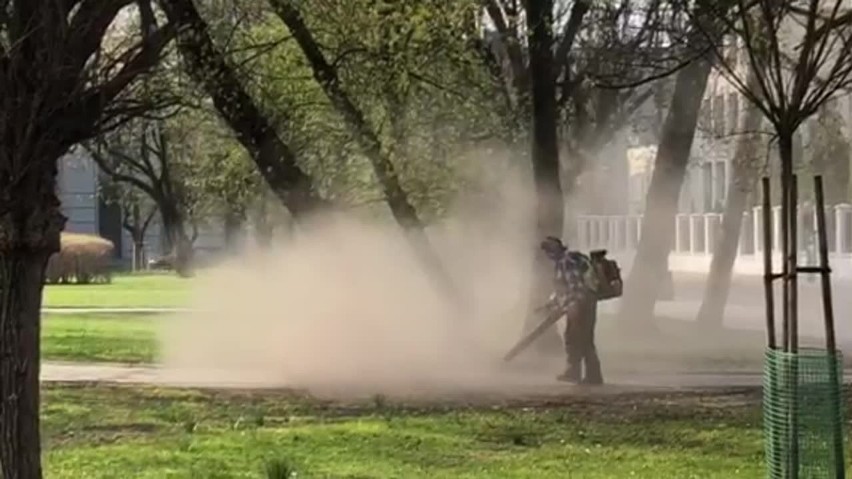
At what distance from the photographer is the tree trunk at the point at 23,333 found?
6.97 meters

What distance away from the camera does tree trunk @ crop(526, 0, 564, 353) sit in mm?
19656

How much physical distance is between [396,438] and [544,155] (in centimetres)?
900

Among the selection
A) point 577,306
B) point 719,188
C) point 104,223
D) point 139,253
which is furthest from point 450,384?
point 104,223

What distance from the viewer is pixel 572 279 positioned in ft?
55.2

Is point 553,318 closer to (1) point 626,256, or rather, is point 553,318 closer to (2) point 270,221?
(2) point 270,221

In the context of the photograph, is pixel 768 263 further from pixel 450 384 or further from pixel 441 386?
pixel 450 384

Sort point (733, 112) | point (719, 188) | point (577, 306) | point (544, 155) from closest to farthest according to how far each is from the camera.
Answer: point (577, 306), point (544, 155), point (733, 112), point (719, 188)

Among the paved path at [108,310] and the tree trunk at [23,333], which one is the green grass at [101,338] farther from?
the tree trunk at [23,333]

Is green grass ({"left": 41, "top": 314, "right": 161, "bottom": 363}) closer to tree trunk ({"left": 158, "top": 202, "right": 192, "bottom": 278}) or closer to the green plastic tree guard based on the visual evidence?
the green plastic tree guard

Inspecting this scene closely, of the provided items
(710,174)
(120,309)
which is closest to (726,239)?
(120,309)

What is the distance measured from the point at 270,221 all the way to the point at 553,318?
1694cm

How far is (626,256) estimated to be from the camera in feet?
141

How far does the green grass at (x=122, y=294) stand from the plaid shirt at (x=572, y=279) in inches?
760

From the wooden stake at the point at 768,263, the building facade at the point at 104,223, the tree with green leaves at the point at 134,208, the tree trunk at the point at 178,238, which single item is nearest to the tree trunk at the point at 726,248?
the wooden stake at the point at 768,263
